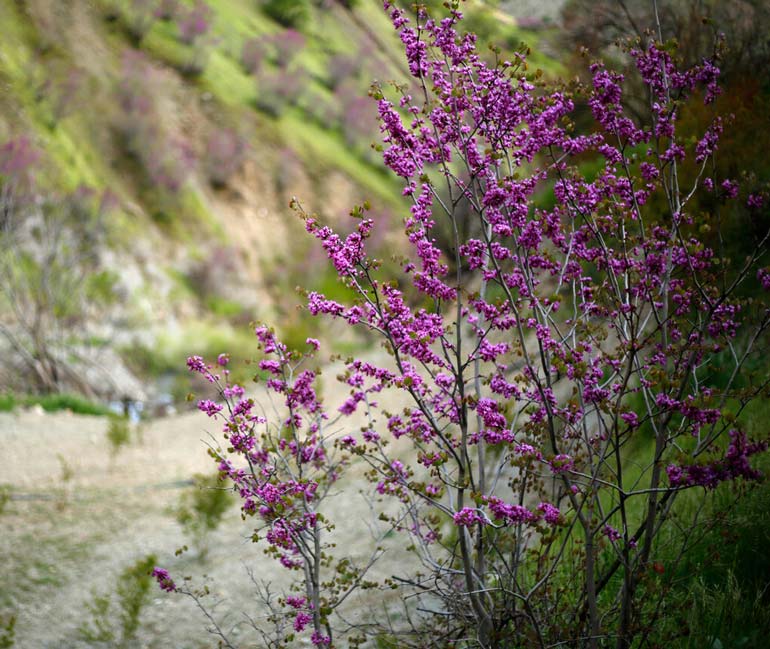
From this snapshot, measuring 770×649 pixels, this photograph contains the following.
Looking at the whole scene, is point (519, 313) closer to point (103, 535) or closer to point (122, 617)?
point (122, 617)

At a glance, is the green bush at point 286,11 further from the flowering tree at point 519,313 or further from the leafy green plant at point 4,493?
the flowering tree at point 519,313

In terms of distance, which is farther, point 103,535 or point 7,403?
point 7,403

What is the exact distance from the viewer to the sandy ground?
168 inches

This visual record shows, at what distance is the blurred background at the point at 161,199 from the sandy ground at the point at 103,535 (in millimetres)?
31

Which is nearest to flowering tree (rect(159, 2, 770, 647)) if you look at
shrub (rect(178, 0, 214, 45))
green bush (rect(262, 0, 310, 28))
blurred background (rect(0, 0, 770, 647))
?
blurred background (rect(0, 0, 770, 647))

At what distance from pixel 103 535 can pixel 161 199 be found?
12.6 m

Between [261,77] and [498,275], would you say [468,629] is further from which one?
[261,77]

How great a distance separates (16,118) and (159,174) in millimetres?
3230

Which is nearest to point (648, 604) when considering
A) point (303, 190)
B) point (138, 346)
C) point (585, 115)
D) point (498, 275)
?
point (498, 275)

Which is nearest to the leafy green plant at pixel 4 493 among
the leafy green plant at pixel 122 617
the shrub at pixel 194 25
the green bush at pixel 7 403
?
the leafy green plant at pixel 122 617

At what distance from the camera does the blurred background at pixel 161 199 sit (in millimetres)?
5855

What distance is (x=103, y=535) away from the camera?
5.89 metres

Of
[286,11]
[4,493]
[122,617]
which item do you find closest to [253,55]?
[286,11]

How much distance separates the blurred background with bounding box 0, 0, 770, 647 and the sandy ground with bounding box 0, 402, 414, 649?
31mm
